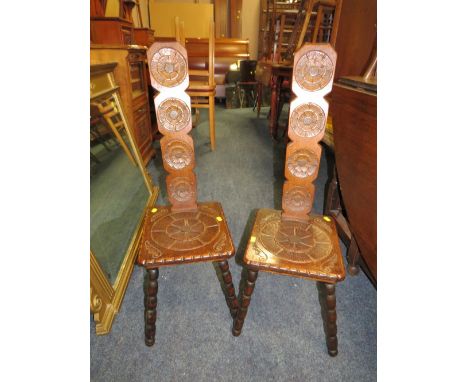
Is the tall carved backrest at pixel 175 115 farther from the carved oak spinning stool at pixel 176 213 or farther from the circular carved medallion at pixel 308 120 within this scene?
the circular carved medallion at pixel 308 120

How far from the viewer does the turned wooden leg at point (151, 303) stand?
1063 millimetres

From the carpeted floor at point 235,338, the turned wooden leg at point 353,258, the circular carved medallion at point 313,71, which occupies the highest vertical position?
the circular carved medallion at point 313,71

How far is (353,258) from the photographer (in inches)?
60.1

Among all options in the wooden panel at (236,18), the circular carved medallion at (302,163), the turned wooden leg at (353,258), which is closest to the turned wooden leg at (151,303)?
the circular carved medallion at (302,163)

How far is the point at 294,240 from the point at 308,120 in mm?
454

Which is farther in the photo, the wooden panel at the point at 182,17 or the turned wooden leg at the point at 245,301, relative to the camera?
the wooden panel at the point at 182,17

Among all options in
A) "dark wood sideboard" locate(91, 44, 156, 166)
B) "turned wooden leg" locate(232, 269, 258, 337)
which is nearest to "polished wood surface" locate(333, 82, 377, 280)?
"turned wooden leg" locate(232, 269, 258, 337)

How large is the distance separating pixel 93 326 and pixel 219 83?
5.34 meters

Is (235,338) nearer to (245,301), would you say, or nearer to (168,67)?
(245,301)

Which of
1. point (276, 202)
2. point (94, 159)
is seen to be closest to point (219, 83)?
point (276, 202)

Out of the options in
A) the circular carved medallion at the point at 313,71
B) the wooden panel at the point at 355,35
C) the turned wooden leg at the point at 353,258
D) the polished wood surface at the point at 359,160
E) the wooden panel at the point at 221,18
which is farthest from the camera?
the wooden panel at the point at 221,18

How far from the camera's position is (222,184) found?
2.54 m

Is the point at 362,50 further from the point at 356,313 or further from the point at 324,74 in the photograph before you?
the point at 356,313

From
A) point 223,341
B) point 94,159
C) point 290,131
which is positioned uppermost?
point 290,131
